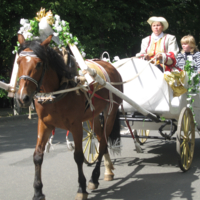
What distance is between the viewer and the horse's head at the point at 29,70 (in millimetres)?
3316

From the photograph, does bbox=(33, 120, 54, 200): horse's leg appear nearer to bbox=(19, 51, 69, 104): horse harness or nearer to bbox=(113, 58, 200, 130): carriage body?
bbox=(19, 51, 69, 104): horse harness

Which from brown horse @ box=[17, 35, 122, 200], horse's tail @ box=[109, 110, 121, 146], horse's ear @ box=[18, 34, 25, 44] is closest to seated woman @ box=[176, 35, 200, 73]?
horse's tail @ box=[109, 110, 121, 146]

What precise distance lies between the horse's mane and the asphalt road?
1.63m

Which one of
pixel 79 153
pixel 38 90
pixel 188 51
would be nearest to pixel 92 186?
pixel 79 153

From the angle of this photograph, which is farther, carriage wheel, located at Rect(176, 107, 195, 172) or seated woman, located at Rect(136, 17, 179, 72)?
seated woman, located at Rect(136, 17, 179, 72)

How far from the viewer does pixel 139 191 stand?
436 cm

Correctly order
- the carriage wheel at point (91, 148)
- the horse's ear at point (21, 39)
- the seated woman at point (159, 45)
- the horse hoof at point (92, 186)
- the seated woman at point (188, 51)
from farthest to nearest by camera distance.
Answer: the seated woman at point (188, 51) → the seated woman at point (159, 45) → the carriage wheel at point (91, 148) → the horse hoof at point (92, 186) → the horse's ear at point (21, 39)

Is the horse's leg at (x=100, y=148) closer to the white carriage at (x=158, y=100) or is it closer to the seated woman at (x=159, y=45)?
the white carriage at (x=158, y=100)

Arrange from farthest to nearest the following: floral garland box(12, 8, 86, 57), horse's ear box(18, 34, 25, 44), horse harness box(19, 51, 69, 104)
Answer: floral garland box(12, 8, 86, 57)
horse's ear box(18, 34, 25, 44)
horse harness box(19, 51, 69, 104)

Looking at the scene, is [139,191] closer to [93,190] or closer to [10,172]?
[93,190]

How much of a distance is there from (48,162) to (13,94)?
2580 millimetres

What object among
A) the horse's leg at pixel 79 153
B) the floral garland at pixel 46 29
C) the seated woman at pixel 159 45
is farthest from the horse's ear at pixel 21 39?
the seated woman at pixel 159 45

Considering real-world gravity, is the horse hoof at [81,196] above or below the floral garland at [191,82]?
below

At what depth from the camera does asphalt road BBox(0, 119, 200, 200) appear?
4.25 meters
